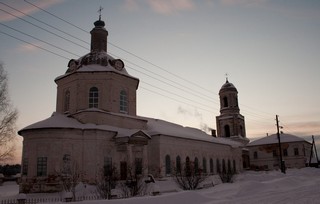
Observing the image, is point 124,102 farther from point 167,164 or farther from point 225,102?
point 225,102

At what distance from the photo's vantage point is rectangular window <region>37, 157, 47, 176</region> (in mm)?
23359

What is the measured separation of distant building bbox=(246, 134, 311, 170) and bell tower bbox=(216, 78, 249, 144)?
23.7 feet

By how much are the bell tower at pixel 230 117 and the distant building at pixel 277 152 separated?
7229 millimetres

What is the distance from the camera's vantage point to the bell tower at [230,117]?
177ft

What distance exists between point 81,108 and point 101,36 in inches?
333

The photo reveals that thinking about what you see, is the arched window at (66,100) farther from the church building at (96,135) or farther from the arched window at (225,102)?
the arched window at (225,102)

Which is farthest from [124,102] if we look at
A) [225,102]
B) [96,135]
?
[225,102]

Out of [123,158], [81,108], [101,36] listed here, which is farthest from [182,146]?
[101,36]

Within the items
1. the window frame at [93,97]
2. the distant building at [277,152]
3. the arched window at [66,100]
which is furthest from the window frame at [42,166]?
the distant building at [277,152]

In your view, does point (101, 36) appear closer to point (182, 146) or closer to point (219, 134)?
point (182, 146)


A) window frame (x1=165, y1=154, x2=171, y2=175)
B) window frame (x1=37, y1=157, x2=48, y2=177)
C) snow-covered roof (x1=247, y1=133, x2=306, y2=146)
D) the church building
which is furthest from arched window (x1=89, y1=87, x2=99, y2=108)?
snow-covered roof (x1=247, y1=133, x2=306, y2=146)

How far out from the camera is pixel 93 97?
28.3 meters

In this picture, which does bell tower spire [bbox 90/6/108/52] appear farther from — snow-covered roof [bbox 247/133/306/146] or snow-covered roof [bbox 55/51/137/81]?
snow-covered roof [bbox 247/133/306/146]

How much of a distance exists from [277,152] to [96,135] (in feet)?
145
